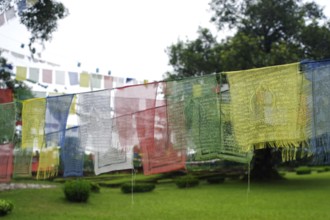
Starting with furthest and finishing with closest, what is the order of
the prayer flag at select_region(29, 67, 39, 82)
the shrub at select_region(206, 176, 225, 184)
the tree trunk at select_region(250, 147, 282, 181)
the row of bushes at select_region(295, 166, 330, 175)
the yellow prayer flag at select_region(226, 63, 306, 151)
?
the row of bushes at select_region(295, 166, 330, 175) < the shrub at select_region(206, 176, 225, 184) < the tree trunk at select_region(250, 147, 282, 181) < the prayer flag at select_region(29, 67, 39, 82) < the yellow prayer flag at select_region(226, 63, 306, 151)

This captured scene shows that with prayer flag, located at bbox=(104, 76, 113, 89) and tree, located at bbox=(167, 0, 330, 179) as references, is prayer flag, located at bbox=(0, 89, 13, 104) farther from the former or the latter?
tree, located at bbox=(167, 0, 330, 179)

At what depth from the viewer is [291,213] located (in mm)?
11266

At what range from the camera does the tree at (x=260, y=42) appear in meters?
19.5

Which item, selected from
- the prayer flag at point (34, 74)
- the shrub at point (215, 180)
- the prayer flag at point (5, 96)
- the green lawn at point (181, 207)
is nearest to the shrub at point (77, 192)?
the green lawn at point (181, 207)

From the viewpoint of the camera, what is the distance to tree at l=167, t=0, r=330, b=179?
1955 centimetres

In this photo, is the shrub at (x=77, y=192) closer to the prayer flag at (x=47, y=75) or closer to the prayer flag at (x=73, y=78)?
the prayer flag at (x=73, y=78)

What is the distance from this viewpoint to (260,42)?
68.9 feet

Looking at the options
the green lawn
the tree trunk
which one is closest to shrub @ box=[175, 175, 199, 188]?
the tree trunk

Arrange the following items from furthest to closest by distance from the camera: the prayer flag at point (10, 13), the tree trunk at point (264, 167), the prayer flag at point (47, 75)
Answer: the tree trunk at point (264, 167) < the prayer flag at point (47, 75) < the prayer flag at point (10, 13)

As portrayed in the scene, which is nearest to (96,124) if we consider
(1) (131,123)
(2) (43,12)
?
(1) (131,123)

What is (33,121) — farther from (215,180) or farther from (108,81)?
(215,180)

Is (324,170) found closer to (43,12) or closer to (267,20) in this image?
(267,20)

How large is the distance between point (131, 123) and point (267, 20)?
15.2 meters

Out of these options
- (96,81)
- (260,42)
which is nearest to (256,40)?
(260,42)
